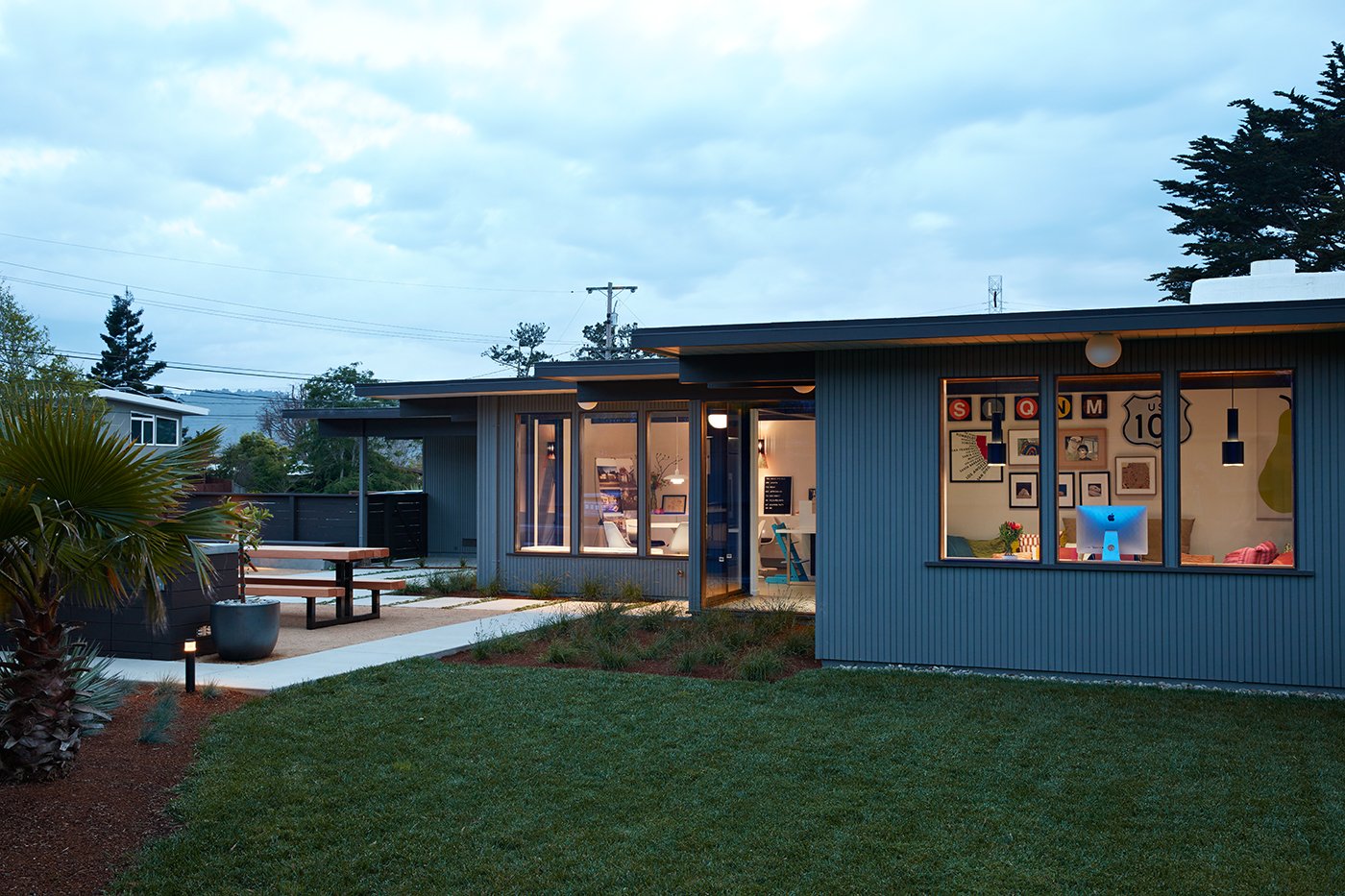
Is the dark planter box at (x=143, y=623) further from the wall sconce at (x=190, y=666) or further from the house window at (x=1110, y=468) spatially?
the house window at (x=1110, y=468)

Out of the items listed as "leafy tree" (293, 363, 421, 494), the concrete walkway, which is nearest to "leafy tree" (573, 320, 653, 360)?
"leafy tree" (293, 363, 421, 494)

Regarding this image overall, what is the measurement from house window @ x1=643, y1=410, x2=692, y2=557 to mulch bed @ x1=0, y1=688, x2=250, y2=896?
7.94m

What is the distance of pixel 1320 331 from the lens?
7.77m

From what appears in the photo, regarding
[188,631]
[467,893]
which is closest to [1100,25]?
[188,631]

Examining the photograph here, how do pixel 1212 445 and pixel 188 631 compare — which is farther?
pixel 188 631

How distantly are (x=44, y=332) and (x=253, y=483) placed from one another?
8327 millimetres

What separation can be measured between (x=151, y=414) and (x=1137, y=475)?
36.4m

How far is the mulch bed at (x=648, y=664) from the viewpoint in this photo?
8.65 metres

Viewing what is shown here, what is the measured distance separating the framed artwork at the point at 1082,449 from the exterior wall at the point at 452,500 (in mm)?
15750

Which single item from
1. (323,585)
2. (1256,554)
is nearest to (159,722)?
(323,585)

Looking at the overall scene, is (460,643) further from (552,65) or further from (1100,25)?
(1100,25)

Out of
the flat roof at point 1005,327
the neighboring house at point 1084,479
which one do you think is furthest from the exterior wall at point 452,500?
the flat roof at point 1005,327

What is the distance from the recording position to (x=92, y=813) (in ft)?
16.3

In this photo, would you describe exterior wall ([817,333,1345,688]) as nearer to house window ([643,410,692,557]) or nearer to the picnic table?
house window ([643,410,692,557])
